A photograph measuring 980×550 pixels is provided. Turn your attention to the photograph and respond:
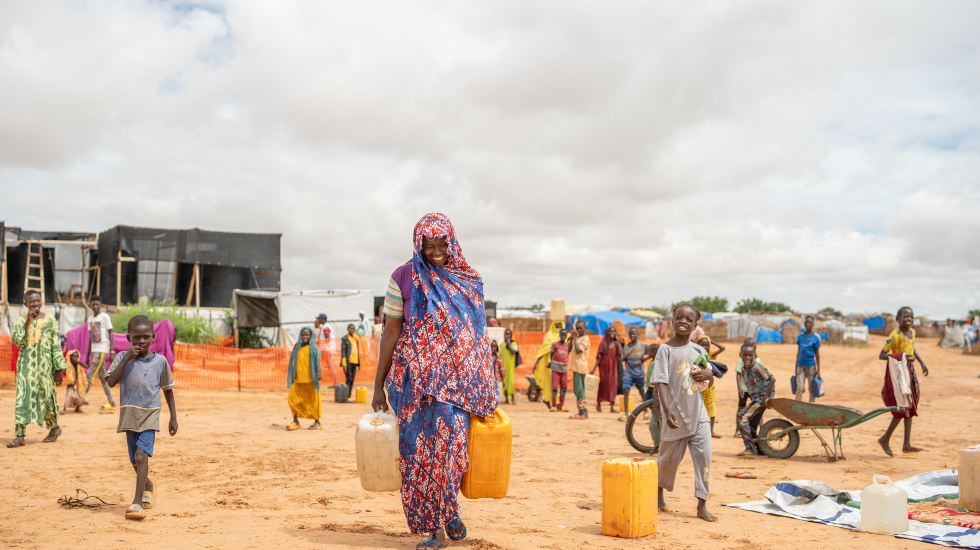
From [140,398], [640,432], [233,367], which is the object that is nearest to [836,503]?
[640,432]

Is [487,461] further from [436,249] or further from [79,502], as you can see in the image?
[79,502]

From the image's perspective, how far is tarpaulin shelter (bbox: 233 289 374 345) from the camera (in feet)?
78.6

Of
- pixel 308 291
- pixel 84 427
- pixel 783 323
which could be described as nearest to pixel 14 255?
pixel 308 291

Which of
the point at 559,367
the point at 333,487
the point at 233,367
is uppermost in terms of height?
the point at 559,367

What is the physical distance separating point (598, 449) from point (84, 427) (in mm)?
8175

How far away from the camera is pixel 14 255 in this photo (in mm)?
26562

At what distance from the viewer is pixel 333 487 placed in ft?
21.8

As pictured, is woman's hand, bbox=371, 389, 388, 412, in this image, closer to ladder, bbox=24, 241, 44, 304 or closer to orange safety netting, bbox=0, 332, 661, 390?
orange safety netting, bbox=0, 332, 661, 390

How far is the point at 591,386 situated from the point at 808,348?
6801mm

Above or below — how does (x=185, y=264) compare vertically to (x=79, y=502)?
above

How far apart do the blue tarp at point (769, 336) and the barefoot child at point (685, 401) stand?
4368 centimetres

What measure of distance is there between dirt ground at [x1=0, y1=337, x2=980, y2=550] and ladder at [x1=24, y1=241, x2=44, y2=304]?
49.7ft

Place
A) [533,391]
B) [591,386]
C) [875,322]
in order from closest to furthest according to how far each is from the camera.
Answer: [533,391] → [591,386] → [875,322]

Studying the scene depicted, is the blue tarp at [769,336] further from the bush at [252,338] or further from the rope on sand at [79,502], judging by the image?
the rope on sand at [79,502]
